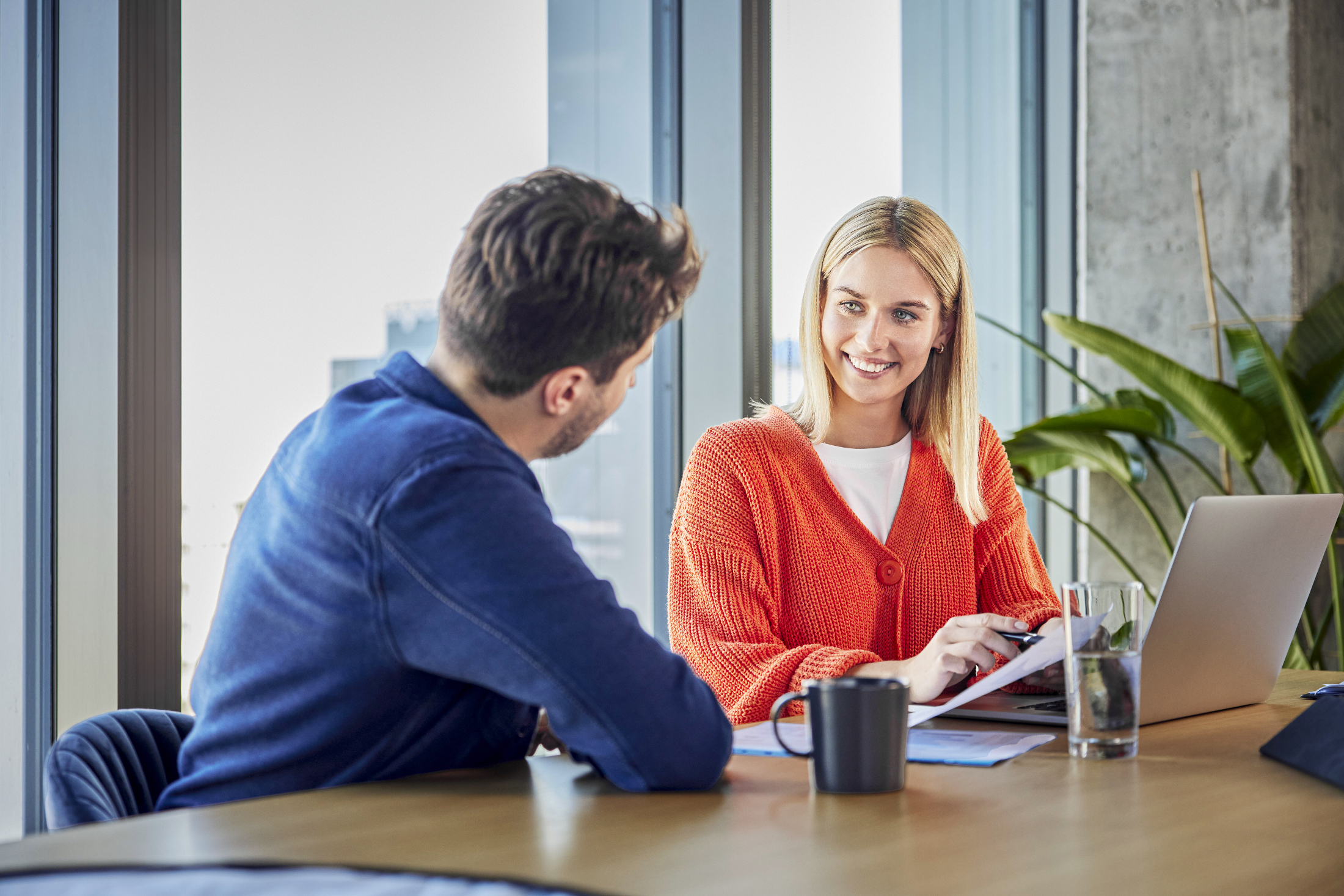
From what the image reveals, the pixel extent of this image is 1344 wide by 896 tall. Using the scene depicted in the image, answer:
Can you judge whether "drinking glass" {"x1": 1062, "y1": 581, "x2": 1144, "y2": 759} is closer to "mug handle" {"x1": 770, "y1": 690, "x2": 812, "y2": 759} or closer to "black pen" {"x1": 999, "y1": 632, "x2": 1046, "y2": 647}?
"black pen" {"x1": 999, "y1": 632, "x2": 1046, "y2": 647}

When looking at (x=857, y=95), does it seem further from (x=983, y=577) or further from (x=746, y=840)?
(x=746, y=840)

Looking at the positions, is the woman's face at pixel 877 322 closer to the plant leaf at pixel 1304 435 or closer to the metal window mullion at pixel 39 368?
the metal window mullion at pixel 39 368

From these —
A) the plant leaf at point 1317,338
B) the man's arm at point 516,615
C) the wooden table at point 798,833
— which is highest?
the plant leaf at point 1317,338

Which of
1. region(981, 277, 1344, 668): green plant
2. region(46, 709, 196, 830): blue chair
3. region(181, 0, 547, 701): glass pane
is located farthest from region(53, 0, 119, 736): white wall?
region(981, 277, 1344, 668): green plant

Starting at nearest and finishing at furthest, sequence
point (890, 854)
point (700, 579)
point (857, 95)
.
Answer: point (890, 854) < point (700, 579) < point (857, 95)

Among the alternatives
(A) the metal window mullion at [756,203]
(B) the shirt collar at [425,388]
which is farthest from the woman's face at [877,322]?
(B) the shirt collar at [425,388]

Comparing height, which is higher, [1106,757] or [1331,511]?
[1331,511]

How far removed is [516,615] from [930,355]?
4.33ft

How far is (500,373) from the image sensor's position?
1074 millimetres

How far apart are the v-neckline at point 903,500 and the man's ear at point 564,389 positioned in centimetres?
84

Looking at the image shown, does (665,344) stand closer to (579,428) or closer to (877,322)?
(877,322)

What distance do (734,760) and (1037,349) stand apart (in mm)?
2597

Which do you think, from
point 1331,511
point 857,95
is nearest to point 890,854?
point 1331,511

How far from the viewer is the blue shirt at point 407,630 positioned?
924 mm
